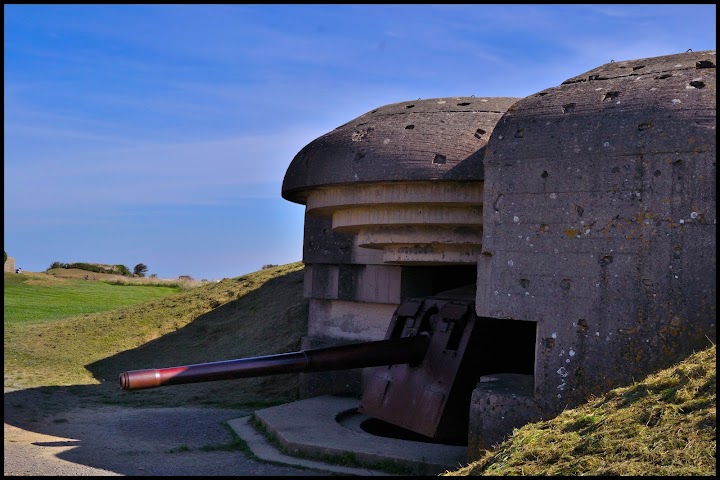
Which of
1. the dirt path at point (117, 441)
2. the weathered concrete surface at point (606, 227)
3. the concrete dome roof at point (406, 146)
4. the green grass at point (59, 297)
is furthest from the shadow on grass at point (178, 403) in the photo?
the green grass at point (59, 297)

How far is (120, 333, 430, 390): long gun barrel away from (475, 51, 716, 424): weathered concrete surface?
943 millimetres

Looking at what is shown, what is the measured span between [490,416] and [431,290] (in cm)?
321

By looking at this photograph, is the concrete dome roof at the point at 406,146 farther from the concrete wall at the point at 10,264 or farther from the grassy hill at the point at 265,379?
the concrete wall at the point at 10,264

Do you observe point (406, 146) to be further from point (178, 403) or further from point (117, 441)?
point (178, 403)

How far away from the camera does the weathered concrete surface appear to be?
19.7ft

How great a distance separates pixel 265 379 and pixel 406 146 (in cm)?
454

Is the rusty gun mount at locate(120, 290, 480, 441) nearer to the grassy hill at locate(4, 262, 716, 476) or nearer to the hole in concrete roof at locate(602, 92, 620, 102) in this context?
the grassy hill at locate(4, 262, 716, 476)

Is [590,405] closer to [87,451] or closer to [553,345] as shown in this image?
[553,345]

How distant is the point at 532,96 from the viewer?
704cm

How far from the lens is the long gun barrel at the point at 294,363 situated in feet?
20.3

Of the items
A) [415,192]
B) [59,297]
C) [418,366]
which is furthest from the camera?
[59,297]

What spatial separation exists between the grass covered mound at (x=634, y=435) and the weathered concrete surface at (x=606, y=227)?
0.35 metres

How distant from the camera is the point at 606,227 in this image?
6.26 meters

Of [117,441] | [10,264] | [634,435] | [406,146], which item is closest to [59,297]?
[10,264]
